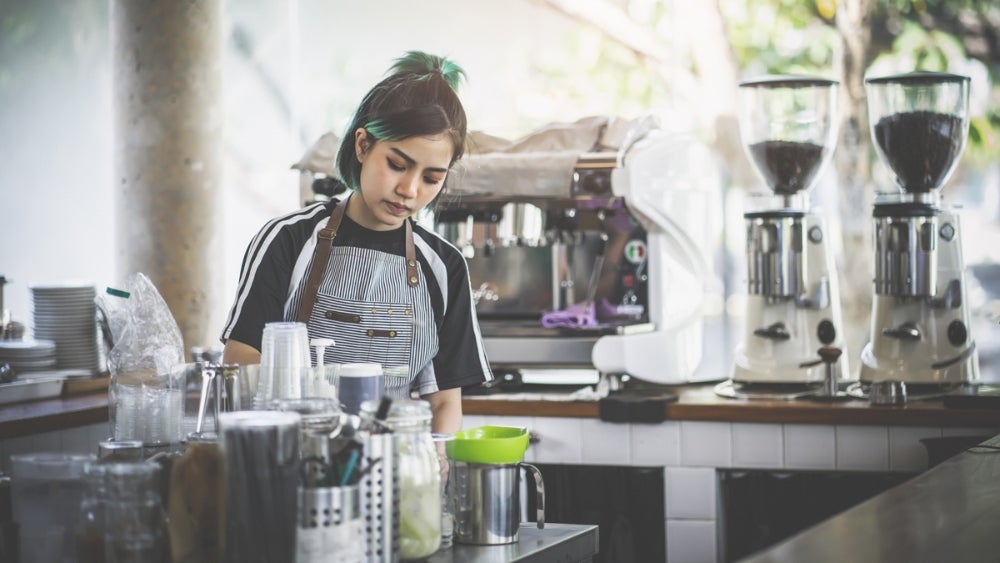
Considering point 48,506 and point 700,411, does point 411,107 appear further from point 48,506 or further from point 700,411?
point 700,411

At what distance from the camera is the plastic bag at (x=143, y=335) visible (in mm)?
2533

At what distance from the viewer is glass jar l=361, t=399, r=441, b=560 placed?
184 cm

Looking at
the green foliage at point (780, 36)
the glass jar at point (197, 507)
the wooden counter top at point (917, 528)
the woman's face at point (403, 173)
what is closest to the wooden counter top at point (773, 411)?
the wooden counter top at point (917, 528)

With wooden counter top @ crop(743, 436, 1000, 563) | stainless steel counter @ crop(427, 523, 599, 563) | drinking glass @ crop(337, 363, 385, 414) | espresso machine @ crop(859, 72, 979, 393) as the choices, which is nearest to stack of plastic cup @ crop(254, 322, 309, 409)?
drinking glass @ crop(337, 363, 385, 414)

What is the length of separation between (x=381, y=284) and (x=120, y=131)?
2338mm

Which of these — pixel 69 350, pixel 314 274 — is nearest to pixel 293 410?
pixel 314 274

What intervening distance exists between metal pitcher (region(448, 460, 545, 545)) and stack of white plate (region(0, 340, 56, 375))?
254cm

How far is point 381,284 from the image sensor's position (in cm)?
256

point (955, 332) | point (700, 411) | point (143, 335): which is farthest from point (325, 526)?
point (955, 332)

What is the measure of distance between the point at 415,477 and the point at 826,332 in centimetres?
236

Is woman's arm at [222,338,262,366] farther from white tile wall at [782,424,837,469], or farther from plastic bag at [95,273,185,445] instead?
white tile wall at [782,424,837,469]

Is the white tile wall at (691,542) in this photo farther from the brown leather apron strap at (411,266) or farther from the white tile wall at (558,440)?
the brown leather apron strap at (411,266)

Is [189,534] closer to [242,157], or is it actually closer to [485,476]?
[485,476]

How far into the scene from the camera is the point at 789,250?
12.7 ft
